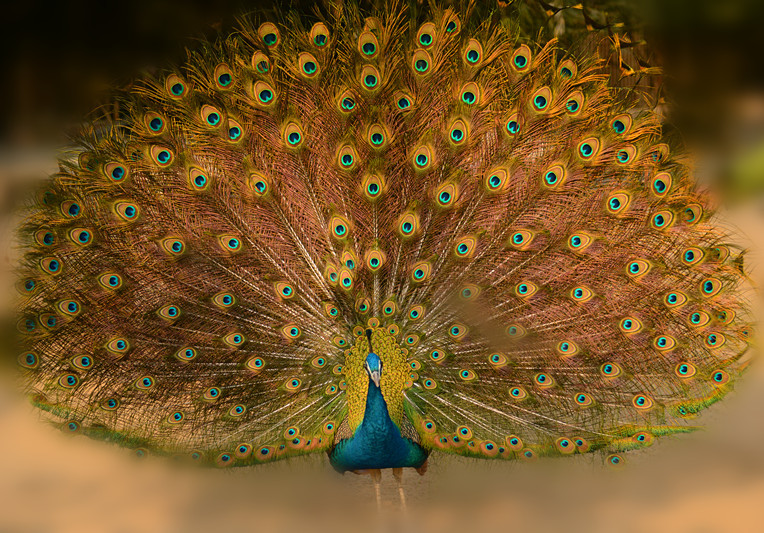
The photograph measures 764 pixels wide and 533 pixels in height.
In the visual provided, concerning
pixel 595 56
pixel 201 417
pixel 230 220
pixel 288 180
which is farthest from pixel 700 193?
pixel 201 417

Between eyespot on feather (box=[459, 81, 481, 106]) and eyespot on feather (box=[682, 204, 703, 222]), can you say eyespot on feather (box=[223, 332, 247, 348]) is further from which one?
eyespot on feather (box=[682, 204, 703, 222])

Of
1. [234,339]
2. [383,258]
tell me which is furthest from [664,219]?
[234,339]

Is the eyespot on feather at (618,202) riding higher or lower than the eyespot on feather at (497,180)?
lower

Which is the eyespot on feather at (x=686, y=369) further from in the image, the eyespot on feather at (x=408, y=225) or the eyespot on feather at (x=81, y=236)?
the eyespot on feather at (x=81, y=236)

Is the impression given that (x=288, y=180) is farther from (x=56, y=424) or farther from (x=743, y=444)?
(x=743, y=444)

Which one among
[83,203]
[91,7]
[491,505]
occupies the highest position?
[91,7]

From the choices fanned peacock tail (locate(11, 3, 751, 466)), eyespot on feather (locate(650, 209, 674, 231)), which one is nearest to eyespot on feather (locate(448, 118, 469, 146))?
fanned peacock tail (locate(11, 3, 751, 466))

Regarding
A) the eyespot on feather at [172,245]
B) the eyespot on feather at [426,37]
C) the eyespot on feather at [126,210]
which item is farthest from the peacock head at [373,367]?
the eyespot on feather at [426,37]
